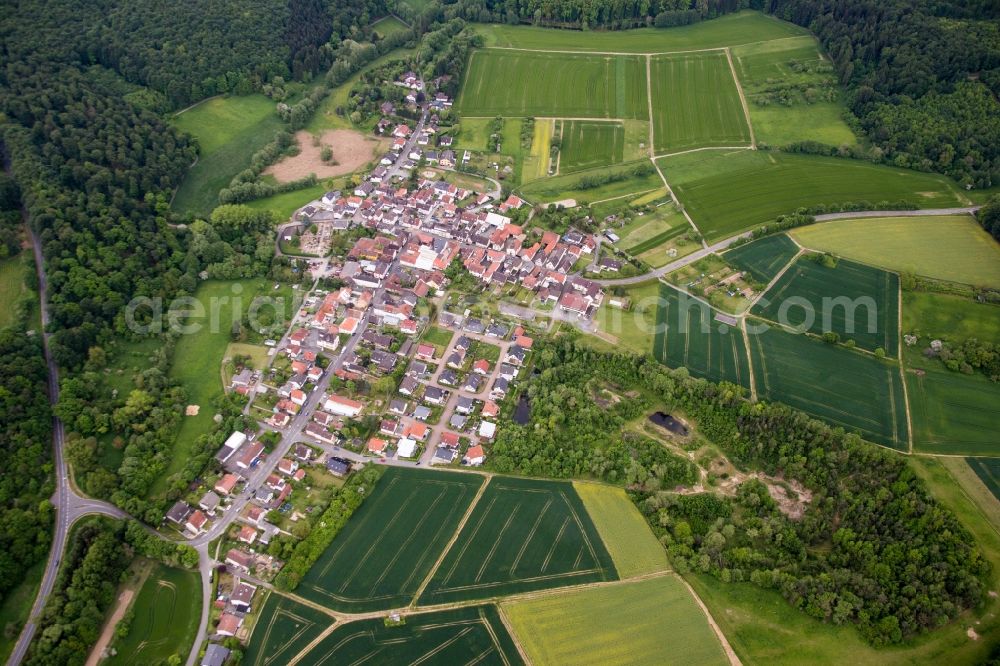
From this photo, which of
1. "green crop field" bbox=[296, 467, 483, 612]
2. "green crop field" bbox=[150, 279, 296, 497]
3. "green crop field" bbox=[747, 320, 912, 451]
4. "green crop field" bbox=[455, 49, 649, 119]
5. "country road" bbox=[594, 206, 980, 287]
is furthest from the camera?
"green crop field" bbox=[455, 49, 649, 119]

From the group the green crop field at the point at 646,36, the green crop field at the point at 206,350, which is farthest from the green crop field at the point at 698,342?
the green crop field at the point at 646,36

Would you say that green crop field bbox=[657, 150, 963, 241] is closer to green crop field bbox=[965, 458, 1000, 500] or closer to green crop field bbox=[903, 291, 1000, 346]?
green crop field bbox=[903, 291, 1000, 346]

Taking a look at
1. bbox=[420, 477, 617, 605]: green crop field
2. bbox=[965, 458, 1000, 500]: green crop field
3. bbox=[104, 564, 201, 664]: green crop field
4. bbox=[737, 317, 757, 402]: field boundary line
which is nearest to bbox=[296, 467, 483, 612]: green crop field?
bbox=[420, 477, 617, 605]: green crop field

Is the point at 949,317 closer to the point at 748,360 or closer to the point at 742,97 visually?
the point at 748,360

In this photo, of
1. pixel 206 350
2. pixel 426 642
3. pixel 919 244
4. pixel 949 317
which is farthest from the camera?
pixel 919 244

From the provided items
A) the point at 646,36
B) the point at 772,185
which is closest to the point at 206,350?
the point at 772,185

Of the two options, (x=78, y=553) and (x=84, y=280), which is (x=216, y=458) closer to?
(x=78, y=553)

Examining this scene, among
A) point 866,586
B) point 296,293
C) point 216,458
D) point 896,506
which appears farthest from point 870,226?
point 216,458
